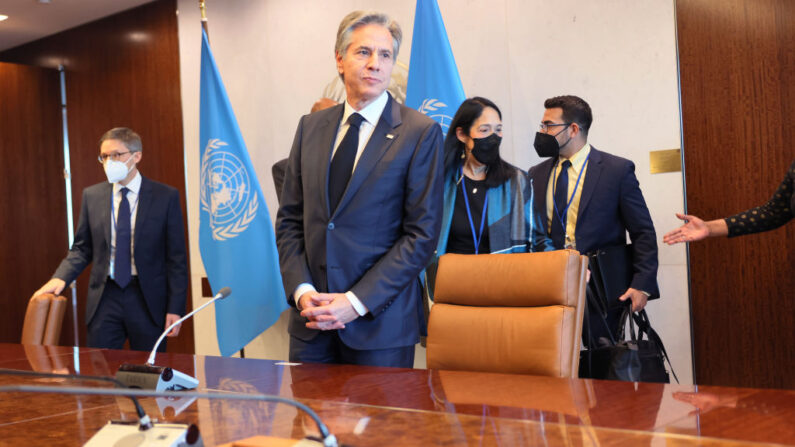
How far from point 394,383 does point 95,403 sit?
63cm

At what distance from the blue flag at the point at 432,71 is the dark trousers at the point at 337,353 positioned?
1.93 metres

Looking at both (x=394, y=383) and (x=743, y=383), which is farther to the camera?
(x=743, y=383)

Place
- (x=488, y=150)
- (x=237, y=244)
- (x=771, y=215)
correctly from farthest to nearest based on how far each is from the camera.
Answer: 1. (x=237, y=244)
2. (x=488, y=150)
3. (x=771, y=215)

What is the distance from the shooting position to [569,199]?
361 cm

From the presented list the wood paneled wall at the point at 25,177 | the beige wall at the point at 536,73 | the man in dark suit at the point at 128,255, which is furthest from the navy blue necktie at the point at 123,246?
the wood paneled wall at the point at 25,177

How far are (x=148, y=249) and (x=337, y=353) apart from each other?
2.03 metres

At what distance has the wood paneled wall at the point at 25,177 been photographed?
7129 millimetres

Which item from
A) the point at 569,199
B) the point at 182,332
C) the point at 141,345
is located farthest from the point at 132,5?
the point at 569,199

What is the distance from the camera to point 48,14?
6.60 metres

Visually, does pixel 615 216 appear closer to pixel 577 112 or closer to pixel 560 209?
pixel 560 209

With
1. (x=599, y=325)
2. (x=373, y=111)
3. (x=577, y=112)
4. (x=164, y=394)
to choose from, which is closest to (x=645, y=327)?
(x=599, y=325)

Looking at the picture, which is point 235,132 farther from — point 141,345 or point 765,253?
point 765,253

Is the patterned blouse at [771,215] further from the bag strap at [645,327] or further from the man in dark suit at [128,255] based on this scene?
the man in dark suit at [128,255]

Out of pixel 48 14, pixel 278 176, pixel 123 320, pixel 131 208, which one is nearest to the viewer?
pixel 123 320
